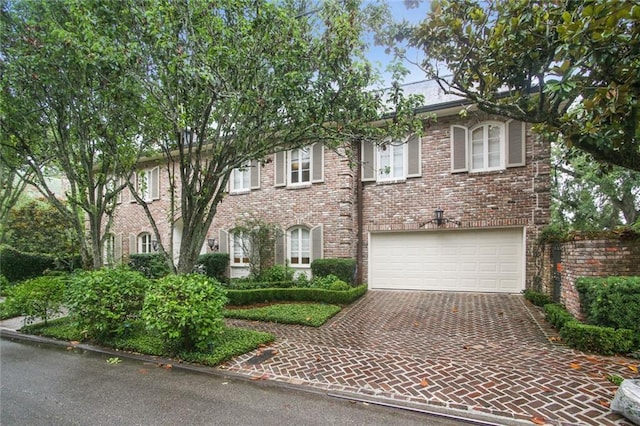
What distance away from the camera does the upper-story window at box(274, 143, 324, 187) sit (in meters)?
11.4

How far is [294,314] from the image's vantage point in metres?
7.37

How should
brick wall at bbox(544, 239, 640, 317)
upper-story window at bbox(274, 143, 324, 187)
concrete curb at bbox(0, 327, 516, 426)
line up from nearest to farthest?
concrete curb at bbox(0, 327, 516, 426) < brick wall at bbox(544, 239, 640, 317) < upper-story window at bbox(274, 143, 324, 187)

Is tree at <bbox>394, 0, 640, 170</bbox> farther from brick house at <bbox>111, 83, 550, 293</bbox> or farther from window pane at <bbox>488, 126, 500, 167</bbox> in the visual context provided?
window pane at <bbox>488, 126, 500, 167</bbox>

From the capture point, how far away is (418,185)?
34.3ft

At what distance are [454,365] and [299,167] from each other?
8.80 m

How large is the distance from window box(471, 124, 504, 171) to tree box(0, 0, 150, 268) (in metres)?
9.18

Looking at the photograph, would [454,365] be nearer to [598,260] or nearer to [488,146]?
[598,260]

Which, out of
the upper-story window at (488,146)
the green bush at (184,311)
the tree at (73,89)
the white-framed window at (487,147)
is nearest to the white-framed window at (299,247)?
the upper-story window at (488,146)

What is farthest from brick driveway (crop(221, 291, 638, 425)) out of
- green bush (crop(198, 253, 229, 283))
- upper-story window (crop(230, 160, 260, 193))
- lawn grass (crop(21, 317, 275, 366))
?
upper-story window (crop(230, 160, 260, 193))

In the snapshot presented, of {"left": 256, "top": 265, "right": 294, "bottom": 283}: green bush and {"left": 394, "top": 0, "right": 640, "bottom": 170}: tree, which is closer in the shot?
{"left": 394, "top": 0, "right": 640, "bottom": 170}: tree

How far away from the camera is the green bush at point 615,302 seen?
4828mm

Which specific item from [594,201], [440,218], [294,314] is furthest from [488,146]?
[594,201]

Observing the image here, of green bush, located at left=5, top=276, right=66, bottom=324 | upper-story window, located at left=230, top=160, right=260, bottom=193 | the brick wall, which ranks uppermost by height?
upper-story window, located at left=230, top=160, right=260, bottom=193

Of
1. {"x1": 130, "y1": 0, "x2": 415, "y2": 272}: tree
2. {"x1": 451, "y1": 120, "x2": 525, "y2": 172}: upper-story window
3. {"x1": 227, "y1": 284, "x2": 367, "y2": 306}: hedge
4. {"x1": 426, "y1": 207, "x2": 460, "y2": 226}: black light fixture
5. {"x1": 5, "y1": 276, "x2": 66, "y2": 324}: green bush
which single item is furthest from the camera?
{"x1": 426, "y1": 207, "x2": 460, "y2": 226}: black light fixture
